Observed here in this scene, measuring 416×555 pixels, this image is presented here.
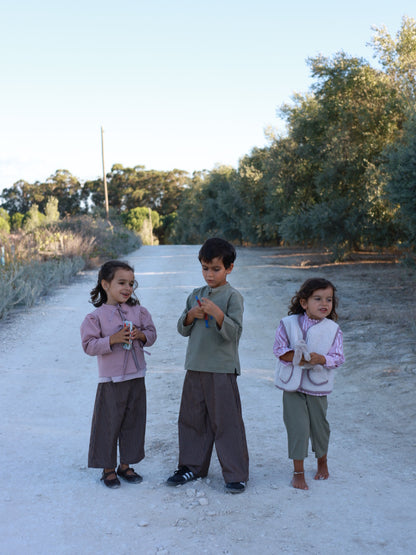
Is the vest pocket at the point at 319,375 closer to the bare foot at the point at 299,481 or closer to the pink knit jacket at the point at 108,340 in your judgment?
the bare foot at the point at 299,481

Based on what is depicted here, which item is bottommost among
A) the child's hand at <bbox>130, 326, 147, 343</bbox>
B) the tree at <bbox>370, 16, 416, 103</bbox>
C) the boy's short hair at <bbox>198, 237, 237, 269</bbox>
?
the child's hand at <bbox>130, 326, 147, 343</bbox>

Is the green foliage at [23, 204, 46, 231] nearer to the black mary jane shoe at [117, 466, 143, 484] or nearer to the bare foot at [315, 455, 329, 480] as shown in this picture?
the black mary jane shoe at [117, 466, 143, 484]

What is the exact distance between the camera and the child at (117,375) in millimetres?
3572

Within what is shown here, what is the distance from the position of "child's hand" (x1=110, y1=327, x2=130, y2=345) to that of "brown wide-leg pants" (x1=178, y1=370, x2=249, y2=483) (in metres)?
0.46

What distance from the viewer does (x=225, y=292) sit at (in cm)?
358

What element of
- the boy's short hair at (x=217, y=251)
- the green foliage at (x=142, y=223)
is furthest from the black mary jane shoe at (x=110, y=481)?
the green foliage at (x=142, y=223)

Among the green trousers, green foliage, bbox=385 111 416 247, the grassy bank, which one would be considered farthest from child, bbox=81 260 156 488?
green foliage, bbox=385 111 416 247

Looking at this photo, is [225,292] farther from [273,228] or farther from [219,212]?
[219,212]

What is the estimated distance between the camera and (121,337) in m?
3.55

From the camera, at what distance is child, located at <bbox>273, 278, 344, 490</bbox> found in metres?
3.50

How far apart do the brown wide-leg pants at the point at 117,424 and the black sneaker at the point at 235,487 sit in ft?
1.98

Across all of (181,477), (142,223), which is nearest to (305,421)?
(181,477)

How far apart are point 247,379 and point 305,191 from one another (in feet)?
46.1

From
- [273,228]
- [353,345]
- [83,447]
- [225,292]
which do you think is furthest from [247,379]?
[273,228]
